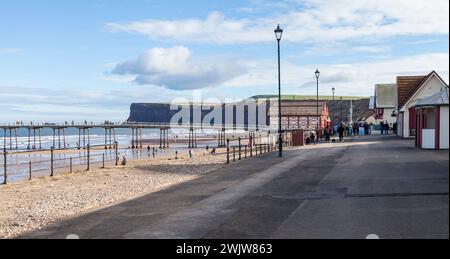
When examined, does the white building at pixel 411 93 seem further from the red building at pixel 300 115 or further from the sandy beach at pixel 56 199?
the red building at pixel 300 115

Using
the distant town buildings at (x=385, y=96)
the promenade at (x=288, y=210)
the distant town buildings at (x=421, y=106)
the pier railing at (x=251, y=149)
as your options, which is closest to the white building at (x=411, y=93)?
the distant town buildings at (x=421, y=106)

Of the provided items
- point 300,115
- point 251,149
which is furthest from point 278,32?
point 300,115

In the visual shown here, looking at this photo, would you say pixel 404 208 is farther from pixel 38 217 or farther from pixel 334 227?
pixel 38 217

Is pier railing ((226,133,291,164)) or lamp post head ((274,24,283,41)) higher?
lamp post head ((274,24,283,41))

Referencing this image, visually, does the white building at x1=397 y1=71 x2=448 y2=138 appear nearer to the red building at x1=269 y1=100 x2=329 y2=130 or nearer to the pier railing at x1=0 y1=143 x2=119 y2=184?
the pier railing at x1=0 y1=143 x2=119 y2=184

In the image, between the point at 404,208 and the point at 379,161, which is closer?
the point at 404,208

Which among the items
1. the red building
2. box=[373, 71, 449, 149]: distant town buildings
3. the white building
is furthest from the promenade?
the red building

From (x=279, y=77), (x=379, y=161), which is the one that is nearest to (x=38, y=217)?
(x=379, y=161)

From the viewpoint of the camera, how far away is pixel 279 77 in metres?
29.7

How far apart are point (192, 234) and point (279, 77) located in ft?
71.5

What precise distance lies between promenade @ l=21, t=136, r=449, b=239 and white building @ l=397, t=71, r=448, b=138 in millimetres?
23680

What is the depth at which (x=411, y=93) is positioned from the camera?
142 ft

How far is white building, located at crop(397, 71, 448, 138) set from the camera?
1631 inches

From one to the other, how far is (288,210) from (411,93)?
35.7 meters
